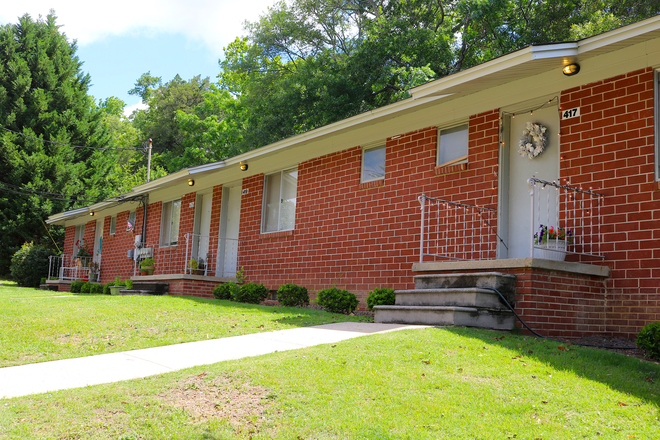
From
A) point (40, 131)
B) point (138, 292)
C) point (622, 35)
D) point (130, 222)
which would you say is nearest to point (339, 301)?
point (622, 35)

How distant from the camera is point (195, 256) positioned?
647 inches

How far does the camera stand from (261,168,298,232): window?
43.0 ft

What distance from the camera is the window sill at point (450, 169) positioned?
9.34 m

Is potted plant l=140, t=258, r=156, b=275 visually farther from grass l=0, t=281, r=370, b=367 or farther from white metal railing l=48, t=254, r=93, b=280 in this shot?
grass l=0, t=281, r=370, b=367

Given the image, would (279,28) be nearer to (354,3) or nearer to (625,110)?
(354,3)

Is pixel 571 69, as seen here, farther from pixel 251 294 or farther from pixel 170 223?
pixel 170 223

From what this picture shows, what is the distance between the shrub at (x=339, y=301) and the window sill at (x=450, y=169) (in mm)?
2555

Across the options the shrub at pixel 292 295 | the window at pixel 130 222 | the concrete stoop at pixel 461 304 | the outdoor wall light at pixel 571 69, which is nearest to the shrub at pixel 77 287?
the window at pixel 130 222

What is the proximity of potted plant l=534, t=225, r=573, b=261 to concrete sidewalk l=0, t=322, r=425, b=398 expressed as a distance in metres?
2.30

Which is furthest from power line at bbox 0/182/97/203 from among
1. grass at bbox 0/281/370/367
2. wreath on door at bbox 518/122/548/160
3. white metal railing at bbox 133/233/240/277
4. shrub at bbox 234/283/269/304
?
wreath on door at bbox 518/122/548/160

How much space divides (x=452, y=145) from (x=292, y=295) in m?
4.07

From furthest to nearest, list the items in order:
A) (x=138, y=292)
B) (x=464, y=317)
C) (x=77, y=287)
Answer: (x=77, y=287) → (x=138, y=292) → (x=464, y=317)

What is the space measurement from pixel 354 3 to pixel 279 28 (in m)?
3.51

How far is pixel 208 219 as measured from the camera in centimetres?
1644
